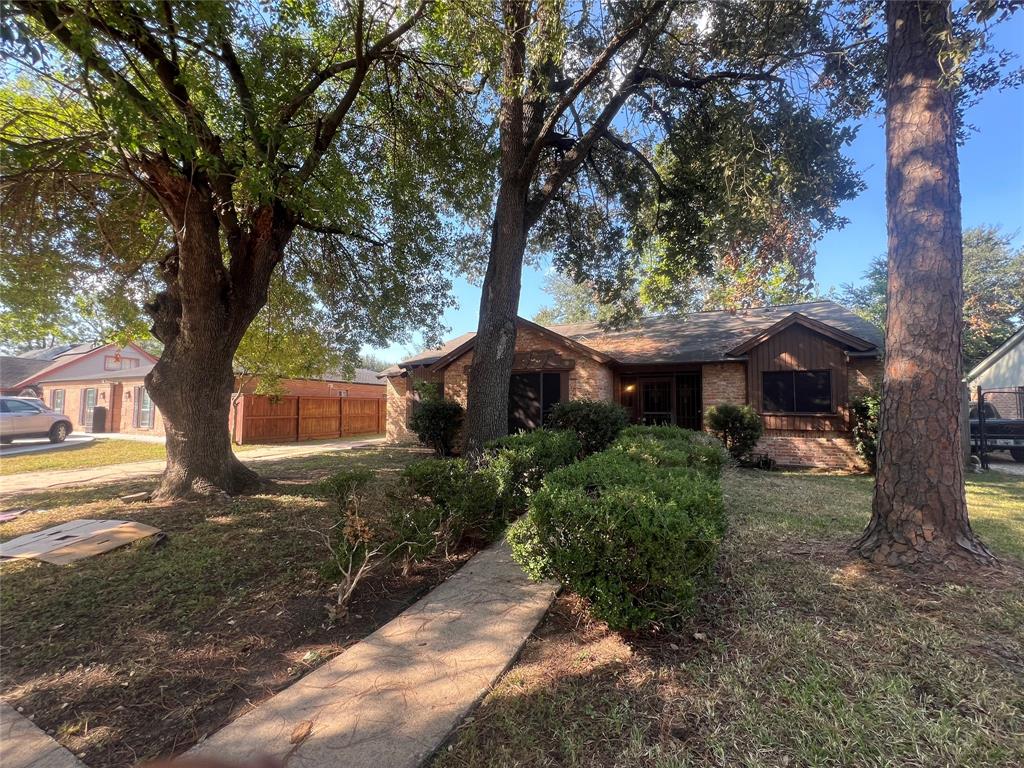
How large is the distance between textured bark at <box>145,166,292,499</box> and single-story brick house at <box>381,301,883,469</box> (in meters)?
7.86

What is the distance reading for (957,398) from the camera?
3584mm

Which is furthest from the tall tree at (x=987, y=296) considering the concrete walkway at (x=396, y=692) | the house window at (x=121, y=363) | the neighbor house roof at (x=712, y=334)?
the house window at (x=121, y=363)

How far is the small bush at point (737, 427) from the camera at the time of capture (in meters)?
10.9

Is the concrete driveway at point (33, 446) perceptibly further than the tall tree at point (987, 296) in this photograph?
No

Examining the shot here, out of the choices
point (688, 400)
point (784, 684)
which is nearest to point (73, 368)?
point (688, 400)

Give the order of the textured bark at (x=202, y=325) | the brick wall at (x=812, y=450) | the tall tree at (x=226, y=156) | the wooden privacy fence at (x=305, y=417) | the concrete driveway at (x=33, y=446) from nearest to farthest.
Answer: the tall tree at (x=226, y=156)
the textured bark at (x=202, y=325)
the brick wall at (x=812, y=450)
the concrete driveway at (x=33, y=446)
the wooden privacy fence at (x=305, y=417)

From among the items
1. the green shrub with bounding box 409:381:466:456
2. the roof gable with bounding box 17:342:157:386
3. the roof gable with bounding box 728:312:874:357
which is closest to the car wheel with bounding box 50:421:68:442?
the roof gable with bounding box 17:342:157:386

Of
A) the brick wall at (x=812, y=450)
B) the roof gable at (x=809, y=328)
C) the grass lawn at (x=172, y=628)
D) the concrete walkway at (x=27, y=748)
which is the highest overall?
the roof gable at (x=809, y=328)

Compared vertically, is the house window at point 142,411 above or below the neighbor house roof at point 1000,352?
below

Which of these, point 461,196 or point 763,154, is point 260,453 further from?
point 763,154

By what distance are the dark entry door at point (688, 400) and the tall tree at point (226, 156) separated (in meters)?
8.31

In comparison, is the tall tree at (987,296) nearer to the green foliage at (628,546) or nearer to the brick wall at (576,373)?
the brick wall at (576,373)

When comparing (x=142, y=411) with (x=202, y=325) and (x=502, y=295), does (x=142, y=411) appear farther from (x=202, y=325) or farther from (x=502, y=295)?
(x=502, y=295)

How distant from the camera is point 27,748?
2109 millimetres
